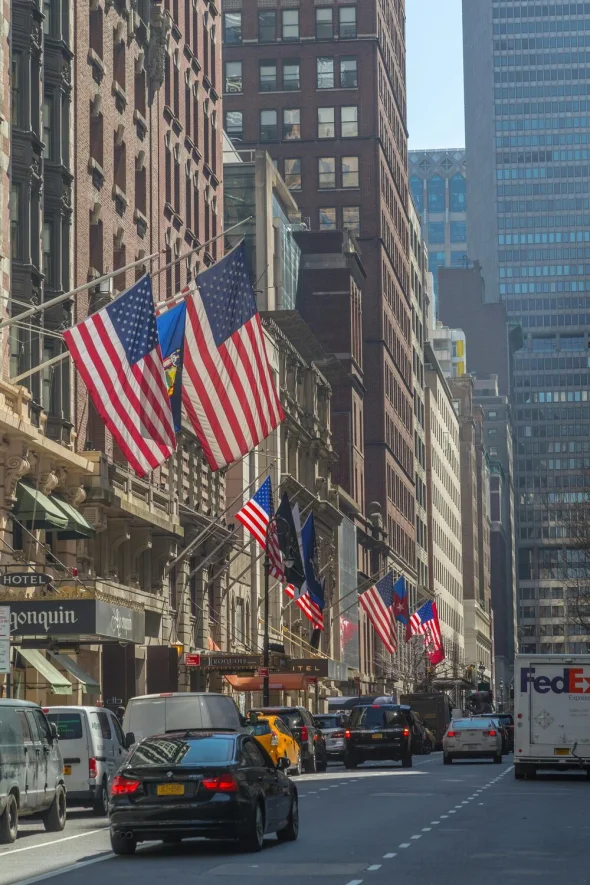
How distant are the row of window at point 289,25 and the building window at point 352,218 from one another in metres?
12.7

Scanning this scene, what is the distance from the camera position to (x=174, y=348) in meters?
37.7

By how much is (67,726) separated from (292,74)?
103m

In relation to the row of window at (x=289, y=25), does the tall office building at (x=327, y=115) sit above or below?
below

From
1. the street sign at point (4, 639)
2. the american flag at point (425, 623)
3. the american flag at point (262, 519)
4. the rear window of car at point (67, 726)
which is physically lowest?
the rear window of car at point (67, 726)

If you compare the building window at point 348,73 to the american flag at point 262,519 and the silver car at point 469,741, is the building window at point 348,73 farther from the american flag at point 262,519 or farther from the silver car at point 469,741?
the silver car at point 469,741

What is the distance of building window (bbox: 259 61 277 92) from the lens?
128 m

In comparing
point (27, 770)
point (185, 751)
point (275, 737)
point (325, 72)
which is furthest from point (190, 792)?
point (325, 72)

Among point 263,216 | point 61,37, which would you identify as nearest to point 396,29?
point 263,216

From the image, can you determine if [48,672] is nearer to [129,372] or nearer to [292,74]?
[129,372]

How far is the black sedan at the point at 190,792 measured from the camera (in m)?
20.3

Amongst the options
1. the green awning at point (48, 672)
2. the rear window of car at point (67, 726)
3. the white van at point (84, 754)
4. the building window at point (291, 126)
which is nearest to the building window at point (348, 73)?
the building window at point (291, 126)

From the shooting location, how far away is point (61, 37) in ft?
157

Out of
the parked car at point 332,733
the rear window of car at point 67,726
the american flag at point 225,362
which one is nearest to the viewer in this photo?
the rear window of car at point 67,726

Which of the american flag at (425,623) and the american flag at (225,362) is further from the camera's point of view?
the american flag at (425,623)
